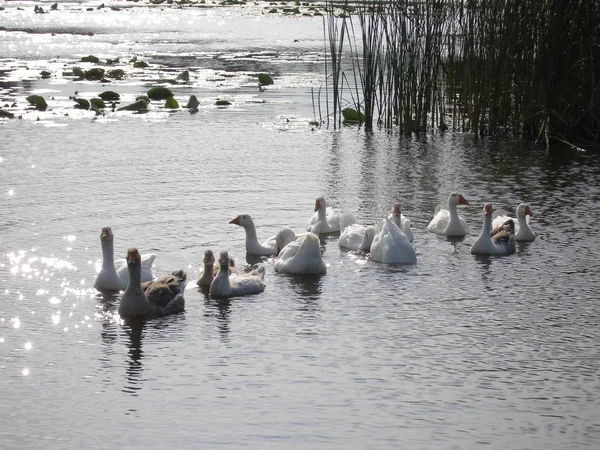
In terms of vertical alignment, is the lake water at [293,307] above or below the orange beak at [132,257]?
below

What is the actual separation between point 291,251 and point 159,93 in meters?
15.3

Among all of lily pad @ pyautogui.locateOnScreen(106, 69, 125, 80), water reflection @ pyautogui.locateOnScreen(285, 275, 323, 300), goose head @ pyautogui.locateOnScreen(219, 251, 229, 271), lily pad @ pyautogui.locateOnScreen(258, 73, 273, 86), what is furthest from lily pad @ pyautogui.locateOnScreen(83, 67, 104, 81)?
goose head @ pyautogui.locateOnScreen(219, 251, 229, 271)

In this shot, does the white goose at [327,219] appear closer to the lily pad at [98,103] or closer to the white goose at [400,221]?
the white goose at [400,221]

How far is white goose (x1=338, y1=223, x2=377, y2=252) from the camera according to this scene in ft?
42.5

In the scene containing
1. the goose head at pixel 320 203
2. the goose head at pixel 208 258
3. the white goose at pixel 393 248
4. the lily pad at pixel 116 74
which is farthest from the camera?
the lily pad at pixel 116 74

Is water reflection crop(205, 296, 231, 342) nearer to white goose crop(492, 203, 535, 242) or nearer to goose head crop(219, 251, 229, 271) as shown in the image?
goose head crop(219, 251, 229, 271)

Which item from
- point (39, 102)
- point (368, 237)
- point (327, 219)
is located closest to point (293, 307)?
point (368, 237)

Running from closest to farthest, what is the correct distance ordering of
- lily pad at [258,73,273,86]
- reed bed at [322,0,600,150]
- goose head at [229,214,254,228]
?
goose head at [229,214,254,228] < reed bed at [322,0,600,150] < lily pad at [258,73,273,86]

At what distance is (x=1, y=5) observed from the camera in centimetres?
7581

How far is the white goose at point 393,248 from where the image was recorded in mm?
12375

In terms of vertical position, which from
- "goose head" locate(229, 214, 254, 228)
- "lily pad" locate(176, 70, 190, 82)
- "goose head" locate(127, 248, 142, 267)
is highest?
"lily pad" locate(176, 70, 190, 82)

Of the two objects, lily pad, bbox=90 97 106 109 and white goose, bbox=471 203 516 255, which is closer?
white goose, bbox=471 203 516 255

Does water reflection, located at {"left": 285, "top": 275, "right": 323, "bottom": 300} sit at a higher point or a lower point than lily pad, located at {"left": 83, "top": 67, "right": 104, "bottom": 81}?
lower

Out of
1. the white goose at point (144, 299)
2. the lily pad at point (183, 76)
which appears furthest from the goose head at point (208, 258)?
the lily pad at point (183, 76)
